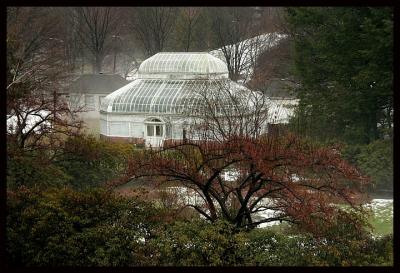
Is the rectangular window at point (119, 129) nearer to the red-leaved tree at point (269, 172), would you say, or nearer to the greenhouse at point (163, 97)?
the greenhouse at point (163, 97)

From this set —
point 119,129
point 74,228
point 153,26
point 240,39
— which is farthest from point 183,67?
point 74,228

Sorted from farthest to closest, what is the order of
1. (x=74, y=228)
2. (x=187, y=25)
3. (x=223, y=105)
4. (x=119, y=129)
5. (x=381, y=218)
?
(x=187, y=25), (x=119, y=129), (x=223, y=105), (x=381, y=218), (x=74, y=228)

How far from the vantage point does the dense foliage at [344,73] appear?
1639 cm

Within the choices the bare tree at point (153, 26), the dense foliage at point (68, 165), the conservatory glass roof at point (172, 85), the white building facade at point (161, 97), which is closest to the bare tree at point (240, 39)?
the bare tree at point (153, 26)

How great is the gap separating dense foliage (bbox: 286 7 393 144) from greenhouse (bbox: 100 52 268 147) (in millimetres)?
3873

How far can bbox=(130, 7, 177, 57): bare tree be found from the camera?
35750 mm

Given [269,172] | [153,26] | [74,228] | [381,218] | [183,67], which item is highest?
[153,26]

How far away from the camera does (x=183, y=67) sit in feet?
88.3

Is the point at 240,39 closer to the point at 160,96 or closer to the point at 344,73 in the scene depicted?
the point at 160,96

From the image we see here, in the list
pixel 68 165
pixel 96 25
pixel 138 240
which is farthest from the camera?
pixel 96 25

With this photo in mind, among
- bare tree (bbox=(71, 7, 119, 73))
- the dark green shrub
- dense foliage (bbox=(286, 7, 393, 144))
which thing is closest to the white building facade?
dense foliage (bbox=(286, 7, 393, 144))

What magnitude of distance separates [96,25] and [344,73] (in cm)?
1800

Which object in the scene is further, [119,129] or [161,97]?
[119,129]

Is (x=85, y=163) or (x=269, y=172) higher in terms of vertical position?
(x=269, y=172)
